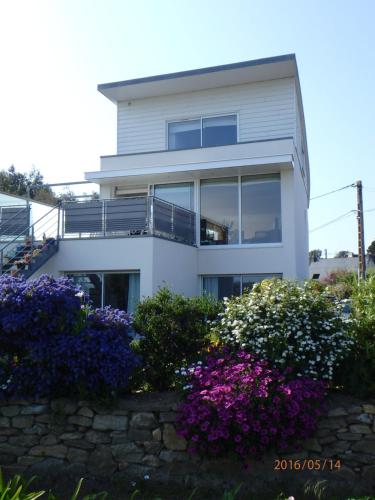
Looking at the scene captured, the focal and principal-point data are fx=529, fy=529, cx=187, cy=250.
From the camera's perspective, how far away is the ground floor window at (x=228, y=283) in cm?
1454

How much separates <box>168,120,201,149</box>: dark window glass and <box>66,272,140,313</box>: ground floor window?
18.5ft

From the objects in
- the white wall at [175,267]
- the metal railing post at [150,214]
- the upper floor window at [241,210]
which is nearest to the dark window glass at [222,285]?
the white wall at [175,267]

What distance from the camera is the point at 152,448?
579 centimetres

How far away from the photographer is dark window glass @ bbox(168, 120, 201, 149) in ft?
54.0

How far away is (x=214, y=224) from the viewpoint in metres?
15.2

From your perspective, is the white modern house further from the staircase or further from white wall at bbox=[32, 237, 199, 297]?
the staircase

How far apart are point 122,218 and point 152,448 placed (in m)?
7.75

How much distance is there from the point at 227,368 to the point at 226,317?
2.84ft

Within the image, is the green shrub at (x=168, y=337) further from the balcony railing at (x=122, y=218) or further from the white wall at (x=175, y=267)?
the balcony railing at (x=122, y=218)

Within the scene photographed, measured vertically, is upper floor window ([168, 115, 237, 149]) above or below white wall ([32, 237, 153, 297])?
above

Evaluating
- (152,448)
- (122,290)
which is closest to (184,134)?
(122,290)

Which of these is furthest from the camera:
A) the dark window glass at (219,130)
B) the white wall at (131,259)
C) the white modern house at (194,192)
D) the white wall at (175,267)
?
the dark window glass at (219,130)
